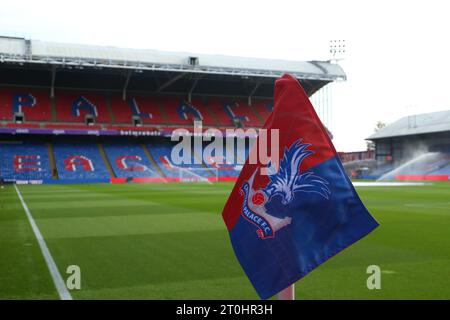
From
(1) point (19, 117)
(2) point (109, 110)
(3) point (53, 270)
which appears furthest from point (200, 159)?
(3) point (53, 270)

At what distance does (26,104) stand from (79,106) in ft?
17.2

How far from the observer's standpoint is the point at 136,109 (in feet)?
190

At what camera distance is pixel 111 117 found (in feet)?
183

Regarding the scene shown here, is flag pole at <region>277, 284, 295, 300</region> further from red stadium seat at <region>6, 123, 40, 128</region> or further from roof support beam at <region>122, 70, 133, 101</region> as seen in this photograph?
roof support beam at <region>122, 70, 133, 101</region>

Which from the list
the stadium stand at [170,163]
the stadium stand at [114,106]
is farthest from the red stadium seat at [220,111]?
the stadium stand at [170,163]

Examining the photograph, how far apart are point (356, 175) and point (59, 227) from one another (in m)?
48.2

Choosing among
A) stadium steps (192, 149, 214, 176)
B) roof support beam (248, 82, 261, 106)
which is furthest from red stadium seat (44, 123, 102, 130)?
roof support beam (248, 82, 261, 106)

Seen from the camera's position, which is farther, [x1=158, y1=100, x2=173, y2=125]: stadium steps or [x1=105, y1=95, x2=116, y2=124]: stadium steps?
[x1=158, y1=100, x2=173, y2=125]: stadium steps

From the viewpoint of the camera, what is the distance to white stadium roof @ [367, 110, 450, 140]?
61438 millimetres

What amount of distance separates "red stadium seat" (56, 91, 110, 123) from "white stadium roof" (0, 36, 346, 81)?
17.6 ft

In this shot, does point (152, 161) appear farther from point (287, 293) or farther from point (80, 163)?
point (287, 293)

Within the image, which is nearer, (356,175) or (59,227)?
(59,227)
